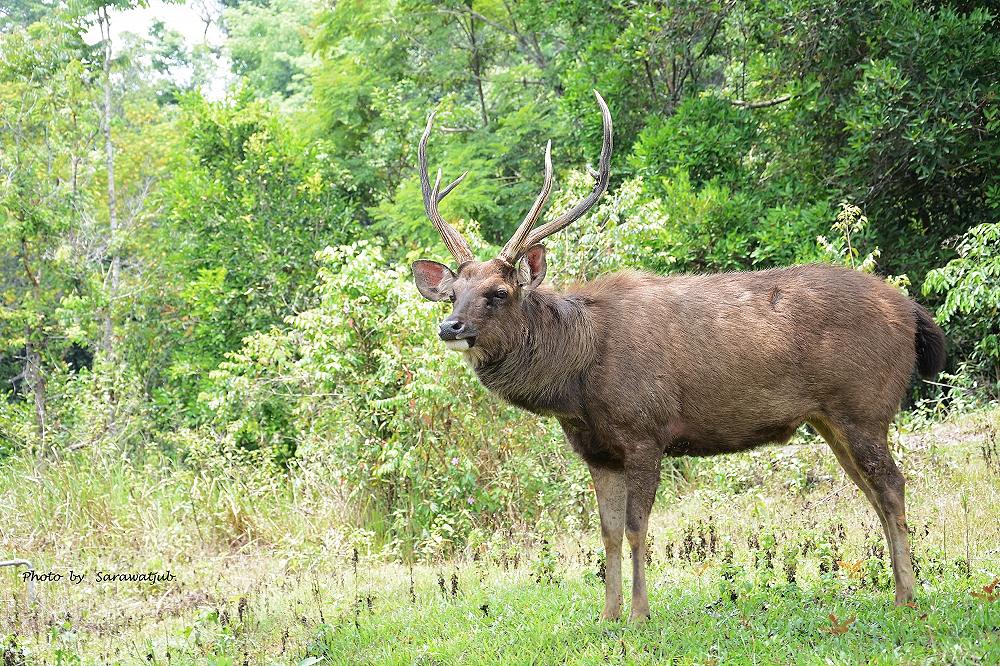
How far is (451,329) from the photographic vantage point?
5.79 meters

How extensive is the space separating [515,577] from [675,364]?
225 centimetres

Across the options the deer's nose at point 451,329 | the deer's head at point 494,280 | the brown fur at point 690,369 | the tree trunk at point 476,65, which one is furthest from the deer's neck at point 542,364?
the tree trunk at point 476,65

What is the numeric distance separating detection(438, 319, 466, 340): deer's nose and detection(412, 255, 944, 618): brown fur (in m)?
0.06

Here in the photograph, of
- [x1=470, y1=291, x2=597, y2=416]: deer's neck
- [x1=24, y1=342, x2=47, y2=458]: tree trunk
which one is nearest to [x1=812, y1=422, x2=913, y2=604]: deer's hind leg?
[x1=470, y1=291, x2=597, y2=416]: deer's neck

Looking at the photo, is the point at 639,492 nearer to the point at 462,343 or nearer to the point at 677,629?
the point at 677,629

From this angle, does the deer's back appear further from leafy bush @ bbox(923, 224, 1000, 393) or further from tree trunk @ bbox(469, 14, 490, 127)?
tree trunk @ bbox(469, 14, 490, 127)

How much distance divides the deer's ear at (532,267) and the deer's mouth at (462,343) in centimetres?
51

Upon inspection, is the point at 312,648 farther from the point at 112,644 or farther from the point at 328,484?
the point at 328,484

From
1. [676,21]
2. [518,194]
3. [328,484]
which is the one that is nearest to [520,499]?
[328,484]

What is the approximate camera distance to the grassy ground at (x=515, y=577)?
580 cm

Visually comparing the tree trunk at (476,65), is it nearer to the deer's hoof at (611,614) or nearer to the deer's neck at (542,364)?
the deer's neck at (542,364)

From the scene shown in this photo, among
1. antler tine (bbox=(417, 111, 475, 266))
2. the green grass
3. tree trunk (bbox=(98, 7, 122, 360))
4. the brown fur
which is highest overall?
tree trunk (bbox=(98, 7, 122, 360))

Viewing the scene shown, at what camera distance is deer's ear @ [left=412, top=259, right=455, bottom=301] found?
6.52 m

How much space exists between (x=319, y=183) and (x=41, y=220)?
14.2 ft
